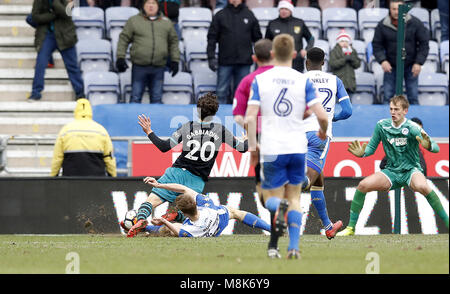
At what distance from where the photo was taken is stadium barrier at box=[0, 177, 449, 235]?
1325 centimetres

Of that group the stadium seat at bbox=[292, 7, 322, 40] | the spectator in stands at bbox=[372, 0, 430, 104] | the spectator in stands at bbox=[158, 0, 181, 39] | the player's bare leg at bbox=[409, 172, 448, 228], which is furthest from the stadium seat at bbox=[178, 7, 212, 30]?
the player's bare leg at bbox=[409, 172, 448, 228]

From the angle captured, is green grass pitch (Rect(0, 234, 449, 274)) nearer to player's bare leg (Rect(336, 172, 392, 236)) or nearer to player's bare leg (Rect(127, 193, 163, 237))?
player's bare leg (Rect(127, 193, 163, 237))

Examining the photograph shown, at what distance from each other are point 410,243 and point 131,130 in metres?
5.76

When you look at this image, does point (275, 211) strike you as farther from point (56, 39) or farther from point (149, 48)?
point (56, 39)

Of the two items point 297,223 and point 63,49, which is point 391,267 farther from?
point 63,49

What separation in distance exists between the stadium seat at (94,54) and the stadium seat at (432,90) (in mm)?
5522

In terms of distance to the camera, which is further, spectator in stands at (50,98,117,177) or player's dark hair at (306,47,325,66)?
spectator in stands at (50,98,117,177)

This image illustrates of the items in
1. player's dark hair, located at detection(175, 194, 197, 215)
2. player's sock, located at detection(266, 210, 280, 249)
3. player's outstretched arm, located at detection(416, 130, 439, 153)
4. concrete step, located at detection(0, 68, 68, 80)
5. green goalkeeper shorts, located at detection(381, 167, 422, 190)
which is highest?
concrete step, located at detection(0, 68, 68, 80)

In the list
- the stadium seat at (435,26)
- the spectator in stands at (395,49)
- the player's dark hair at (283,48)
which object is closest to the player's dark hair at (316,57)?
the player's dark hair at (283,48)

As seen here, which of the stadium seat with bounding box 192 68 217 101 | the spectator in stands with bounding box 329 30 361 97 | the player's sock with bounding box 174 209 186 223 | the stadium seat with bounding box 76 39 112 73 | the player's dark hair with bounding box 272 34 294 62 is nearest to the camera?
the player's dark hair with bounding box 272 34 294 62

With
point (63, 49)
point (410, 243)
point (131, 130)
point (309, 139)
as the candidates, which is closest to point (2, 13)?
point (63, 49)


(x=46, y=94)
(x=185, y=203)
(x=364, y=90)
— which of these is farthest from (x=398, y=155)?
(x=46, y=94)

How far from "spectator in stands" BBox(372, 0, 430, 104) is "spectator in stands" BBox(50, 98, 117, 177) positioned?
16.9 feet
